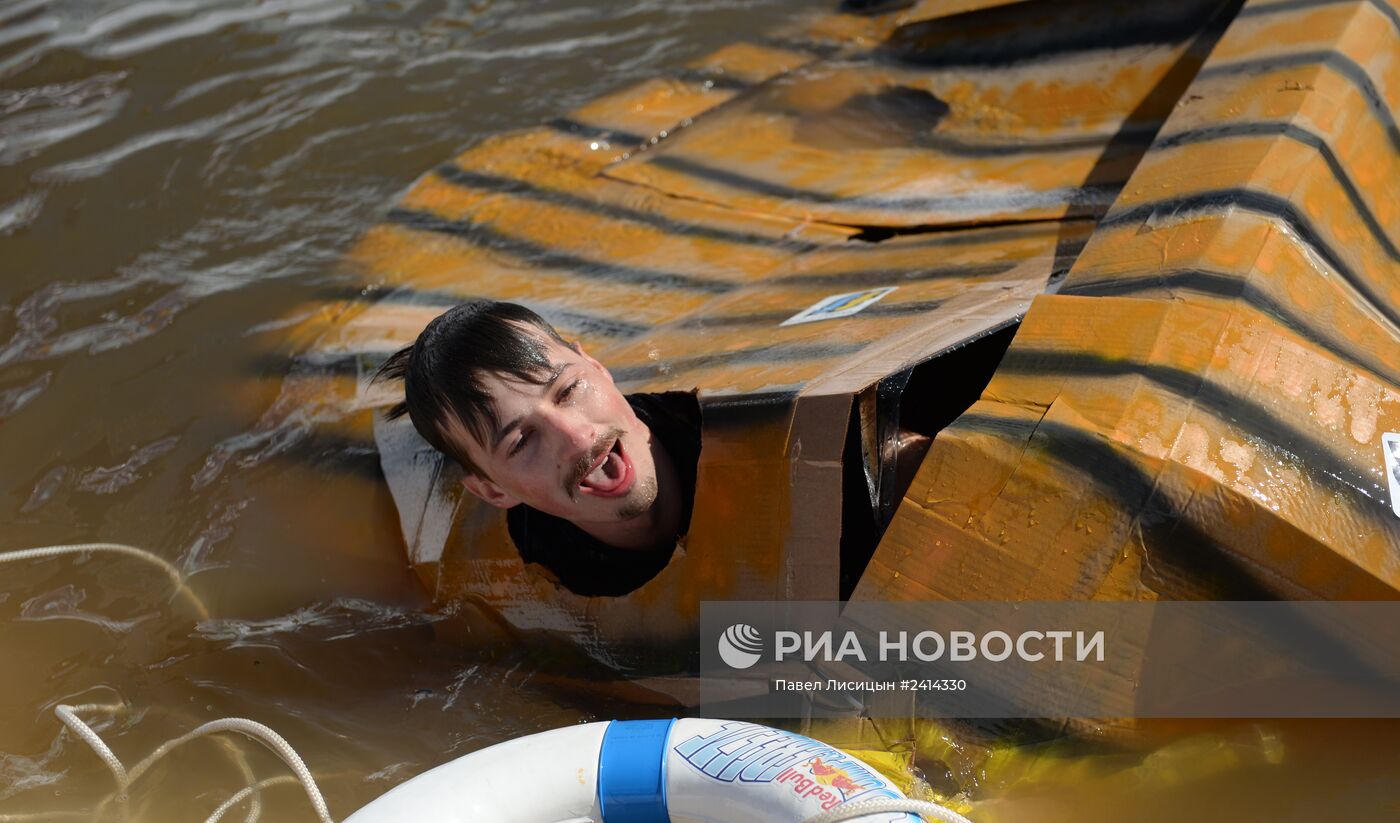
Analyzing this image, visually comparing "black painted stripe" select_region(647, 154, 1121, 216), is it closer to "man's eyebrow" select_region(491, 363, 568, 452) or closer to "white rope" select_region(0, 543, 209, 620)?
"man's eyebrow" select_region(491, 363, 568, 452)

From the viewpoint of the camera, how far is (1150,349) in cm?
188

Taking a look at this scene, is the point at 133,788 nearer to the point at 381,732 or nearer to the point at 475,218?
the point at 381,732

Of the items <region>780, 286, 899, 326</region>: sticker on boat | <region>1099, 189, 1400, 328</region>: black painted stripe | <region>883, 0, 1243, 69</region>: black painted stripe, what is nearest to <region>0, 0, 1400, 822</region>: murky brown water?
<region>1099, 189, 1400, 328</region>: black painted stripe

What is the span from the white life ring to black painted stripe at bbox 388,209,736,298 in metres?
1.49

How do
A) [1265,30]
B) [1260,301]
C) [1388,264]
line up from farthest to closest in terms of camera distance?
[1265,30] < [1388,264] < [1260,301]

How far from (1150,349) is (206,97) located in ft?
12.2

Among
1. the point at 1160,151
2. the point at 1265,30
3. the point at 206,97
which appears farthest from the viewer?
the point at 206,97

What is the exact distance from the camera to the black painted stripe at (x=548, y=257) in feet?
10.5

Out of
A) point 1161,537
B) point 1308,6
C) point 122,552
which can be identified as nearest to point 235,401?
point 122,552

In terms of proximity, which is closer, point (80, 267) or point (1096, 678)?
point (1096, 678)

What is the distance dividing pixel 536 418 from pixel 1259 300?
3.68ft

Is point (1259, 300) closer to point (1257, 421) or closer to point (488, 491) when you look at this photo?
point (1257, 421)

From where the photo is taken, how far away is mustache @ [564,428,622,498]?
2.15 meters

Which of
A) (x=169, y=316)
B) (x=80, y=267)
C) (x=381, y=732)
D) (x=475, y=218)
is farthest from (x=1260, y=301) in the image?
(x=80, y=267)
